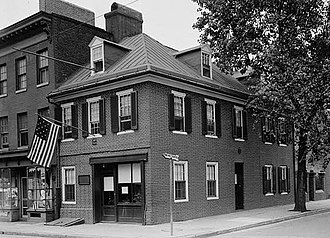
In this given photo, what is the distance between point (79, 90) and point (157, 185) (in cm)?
577

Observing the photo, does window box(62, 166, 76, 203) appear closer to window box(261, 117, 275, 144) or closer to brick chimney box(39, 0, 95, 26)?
brick chimney box(39, 0, 95, 26)

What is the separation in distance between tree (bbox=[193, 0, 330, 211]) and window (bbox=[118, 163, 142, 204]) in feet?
21.5

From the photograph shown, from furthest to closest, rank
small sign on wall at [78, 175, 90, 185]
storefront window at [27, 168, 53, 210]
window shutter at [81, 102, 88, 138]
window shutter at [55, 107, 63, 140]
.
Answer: window shutter at [55, 107, 63, 140]
storefront window at [27, 168, 53, 210]
window shutter at [81, 102, 88, 138]
small sign on wall at [78, 175, 90, 185]

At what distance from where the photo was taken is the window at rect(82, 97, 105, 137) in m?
22.6

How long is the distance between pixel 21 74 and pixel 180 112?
9.35 meters

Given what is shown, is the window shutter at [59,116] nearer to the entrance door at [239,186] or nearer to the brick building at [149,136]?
the brick building at [149,136]

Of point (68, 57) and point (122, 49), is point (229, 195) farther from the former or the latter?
point (68, 57)

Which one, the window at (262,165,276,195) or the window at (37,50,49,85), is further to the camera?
the window at (262,165,276,195)

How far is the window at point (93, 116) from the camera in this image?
74.1 ft

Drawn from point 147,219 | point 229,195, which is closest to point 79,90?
point 147,219

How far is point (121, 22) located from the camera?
1117 inches

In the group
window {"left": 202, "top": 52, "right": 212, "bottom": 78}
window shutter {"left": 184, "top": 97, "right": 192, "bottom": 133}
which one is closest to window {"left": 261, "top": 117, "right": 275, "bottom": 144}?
window {"left": 202, "top": 52, "right": 212, "bottom": 78}

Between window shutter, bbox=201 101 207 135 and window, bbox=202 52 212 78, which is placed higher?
window, bbox=202 52 212 78

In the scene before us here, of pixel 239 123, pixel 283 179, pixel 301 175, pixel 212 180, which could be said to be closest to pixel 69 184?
pixel 212 180
